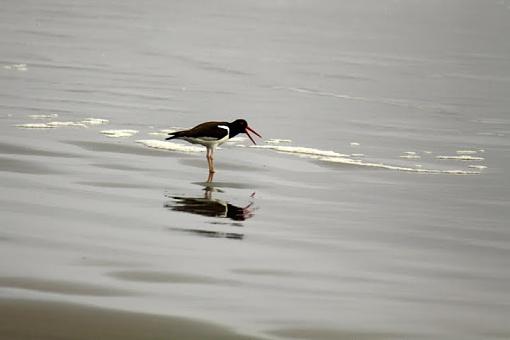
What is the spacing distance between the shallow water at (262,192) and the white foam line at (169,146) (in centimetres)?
6

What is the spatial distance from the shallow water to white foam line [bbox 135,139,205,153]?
0.06 meters

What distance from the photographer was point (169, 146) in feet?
50.1

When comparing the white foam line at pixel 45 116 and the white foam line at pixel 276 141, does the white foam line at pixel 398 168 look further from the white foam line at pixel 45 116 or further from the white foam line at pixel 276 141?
the white foam line at pixel 45 116

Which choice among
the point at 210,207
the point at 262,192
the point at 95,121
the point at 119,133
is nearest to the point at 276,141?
the point at 119,133

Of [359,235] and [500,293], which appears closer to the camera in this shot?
[500,293]

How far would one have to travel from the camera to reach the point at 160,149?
15.0 meters

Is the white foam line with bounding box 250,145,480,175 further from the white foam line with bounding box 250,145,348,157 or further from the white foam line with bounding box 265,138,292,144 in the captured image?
the white foam line with bounding box 265,138,292,144

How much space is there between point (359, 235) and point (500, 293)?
2099 mm

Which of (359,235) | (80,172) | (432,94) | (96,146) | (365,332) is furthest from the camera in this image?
(432,94)

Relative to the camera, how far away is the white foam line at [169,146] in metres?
15.1

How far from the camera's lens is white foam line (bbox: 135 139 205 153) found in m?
15.1

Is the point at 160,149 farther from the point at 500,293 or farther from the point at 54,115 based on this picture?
the point at 500,293

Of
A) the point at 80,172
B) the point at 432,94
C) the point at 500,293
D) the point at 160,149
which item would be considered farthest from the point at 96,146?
the point at 432,94

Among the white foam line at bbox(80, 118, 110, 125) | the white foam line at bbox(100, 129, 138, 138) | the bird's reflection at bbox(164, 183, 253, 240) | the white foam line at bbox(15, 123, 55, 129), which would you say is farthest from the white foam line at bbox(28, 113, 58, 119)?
the bird's reflection at bbox(164, 183, 253, 240)
